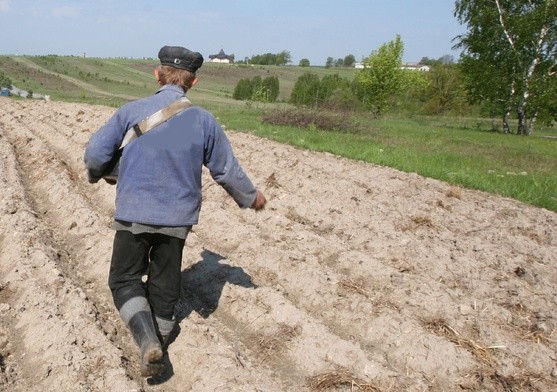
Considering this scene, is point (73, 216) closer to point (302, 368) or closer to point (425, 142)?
point (302, 368)

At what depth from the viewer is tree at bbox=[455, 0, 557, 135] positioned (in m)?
25.2

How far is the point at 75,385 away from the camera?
10.6ft

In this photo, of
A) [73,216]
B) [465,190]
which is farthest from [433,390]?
[465,190]

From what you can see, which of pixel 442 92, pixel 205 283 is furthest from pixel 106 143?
pixel 442 92

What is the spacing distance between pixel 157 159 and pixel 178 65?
23.7 inches

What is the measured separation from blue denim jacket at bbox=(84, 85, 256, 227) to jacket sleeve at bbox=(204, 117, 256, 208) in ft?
0.06

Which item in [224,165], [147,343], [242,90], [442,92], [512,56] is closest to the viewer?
[147,343]

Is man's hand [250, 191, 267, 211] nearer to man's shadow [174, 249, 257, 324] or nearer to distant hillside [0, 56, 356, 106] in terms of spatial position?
man's shadow [174, 249, 257, 324]

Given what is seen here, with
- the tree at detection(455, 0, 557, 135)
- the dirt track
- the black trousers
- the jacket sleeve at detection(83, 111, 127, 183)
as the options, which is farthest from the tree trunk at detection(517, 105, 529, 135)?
the jacket sleeve at detection(83, 111, 127, 183)

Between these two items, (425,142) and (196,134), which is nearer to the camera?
(196,134)

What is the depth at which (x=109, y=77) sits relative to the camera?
2509 inches

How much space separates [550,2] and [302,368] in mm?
26329

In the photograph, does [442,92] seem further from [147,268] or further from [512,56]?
[147,268]

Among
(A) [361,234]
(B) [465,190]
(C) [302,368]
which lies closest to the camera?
(C) [302,368]
